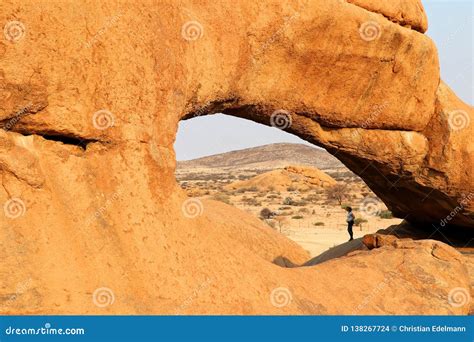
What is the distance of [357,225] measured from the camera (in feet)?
66.2

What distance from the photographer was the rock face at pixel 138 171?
4562mm

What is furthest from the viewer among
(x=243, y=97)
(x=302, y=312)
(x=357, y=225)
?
(x=357, y=225)

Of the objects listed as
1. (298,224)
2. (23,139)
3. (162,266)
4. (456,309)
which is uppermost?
(23,139)

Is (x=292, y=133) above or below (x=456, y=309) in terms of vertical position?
above

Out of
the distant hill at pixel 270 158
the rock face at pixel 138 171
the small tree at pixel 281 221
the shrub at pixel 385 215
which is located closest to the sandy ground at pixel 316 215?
the small tree at pixel 281 221

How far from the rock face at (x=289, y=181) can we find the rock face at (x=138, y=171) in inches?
1204

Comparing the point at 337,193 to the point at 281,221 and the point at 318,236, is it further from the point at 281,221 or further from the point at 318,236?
the point at 318,236

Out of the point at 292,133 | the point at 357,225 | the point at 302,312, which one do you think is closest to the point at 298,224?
the point at 357,225

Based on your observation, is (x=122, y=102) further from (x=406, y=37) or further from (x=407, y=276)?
(x=406, y=37)

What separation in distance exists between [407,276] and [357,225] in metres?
13.4

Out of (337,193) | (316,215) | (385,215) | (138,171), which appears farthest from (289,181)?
(138,171)

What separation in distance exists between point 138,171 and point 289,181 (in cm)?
3508

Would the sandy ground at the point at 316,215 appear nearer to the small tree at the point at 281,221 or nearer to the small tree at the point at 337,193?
the small tree at the point at 281,221

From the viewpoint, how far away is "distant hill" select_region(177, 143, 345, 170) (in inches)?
3967
